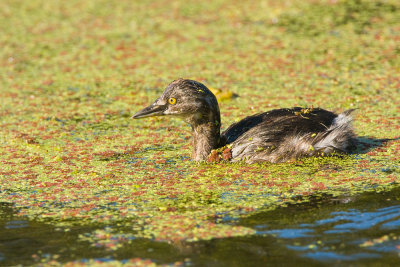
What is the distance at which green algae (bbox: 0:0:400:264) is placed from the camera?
19.8 ft

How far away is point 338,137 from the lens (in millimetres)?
7000

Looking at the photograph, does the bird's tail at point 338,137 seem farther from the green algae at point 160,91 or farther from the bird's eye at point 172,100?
the bird's eye at point 172,100

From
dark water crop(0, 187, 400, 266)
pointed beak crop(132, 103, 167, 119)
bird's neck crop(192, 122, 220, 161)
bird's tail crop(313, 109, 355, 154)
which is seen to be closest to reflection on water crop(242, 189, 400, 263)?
dark water crop(0, 187, 400, 266)

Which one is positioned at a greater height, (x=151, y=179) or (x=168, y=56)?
(x=168, y=56)

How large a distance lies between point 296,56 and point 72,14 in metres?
6.43

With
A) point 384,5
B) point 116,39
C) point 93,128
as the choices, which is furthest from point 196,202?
point 384,5

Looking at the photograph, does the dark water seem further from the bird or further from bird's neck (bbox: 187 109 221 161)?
bird's neck (bbox: 187 109 221 161)

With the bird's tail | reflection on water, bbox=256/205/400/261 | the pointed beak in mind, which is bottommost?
reflection on water, bbox=256/205/400/261

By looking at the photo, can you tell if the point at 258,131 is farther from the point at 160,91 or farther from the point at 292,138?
the point at 160,91

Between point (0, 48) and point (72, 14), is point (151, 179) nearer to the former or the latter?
point (0, 48)

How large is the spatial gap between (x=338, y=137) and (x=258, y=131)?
86 centimetres

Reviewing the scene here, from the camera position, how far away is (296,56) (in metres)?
11.4

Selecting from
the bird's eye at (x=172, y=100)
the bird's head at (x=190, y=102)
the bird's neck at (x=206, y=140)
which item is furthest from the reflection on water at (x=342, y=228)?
the bird's eye at (x=172, y=100)

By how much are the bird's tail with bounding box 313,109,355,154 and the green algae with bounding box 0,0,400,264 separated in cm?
14
